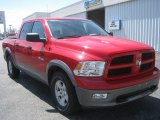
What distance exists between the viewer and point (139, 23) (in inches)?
622

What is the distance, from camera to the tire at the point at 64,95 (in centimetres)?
424

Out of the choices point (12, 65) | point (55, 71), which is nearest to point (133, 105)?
point (55, 71)

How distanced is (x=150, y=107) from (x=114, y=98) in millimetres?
1306

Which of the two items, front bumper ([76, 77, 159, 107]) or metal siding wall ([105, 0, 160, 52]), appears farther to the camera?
metal siding wall ([105, 0, 160, 52])

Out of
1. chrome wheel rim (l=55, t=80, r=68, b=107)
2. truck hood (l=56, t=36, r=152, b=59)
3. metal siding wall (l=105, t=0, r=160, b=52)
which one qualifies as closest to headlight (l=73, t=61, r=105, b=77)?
truck hood (l=56, t=36, r=152, b=59)

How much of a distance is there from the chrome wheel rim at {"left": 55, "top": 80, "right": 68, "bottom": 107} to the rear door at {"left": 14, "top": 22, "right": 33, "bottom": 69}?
1515mm

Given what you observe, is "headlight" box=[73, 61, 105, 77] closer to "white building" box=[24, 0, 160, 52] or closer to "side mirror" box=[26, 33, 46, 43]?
"side mirror" box=[26, 33, 46, 43]

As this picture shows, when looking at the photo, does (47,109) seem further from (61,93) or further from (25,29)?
(25,29)

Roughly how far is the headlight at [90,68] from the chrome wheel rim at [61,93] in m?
0.69

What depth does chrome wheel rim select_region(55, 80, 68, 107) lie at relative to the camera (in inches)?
178

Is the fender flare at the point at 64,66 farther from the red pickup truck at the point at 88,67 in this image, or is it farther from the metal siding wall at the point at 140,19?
the metal siding wall at the point at 140,19

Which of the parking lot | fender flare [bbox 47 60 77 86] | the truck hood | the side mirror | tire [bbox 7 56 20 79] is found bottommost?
the parking lot

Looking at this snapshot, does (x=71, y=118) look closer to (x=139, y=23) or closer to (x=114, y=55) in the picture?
(x=114, y=55)

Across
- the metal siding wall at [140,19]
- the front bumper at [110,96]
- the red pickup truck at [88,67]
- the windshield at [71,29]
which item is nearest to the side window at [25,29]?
the red pickup truck at [88,67]
